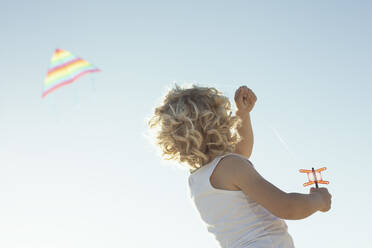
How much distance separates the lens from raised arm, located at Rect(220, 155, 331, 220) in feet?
8.25

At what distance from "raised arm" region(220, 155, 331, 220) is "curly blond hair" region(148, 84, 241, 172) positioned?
0.71 feet

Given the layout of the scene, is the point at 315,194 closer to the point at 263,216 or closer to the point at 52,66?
the point at 263,216

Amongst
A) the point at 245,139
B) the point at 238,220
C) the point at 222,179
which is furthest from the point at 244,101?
the point at 238,220

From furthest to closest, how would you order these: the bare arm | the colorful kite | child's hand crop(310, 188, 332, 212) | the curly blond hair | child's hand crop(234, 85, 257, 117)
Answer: the colorful kite
child's hand crop(234, 85, 257, 117)
the bare arm
the curly blond hair
child's hand crop(310, 188, 332, 212)

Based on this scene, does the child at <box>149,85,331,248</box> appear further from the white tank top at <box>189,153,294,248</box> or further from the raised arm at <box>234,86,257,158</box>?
the raised arm at <box>234,86,257,158</box>

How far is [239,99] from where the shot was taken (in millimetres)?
3512

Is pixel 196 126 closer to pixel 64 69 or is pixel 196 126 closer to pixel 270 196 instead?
pixel 270 196

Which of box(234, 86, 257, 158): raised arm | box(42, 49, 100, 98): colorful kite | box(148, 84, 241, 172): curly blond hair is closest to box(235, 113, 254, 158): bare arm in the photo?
box(234, 86, 257, 158): raised arm

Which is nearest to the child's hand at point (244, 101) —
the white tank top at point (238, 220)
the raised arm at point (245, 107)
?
the raised arm at point (245, 107)

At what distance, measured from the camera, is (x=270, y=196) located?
2512mm

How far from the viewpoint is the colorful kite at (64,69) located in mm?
6902

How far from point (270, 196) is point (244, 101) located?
115 centimetres

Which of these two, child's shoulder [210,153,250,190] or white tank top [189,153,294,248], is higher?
child's shoulder [210,153,250,190]

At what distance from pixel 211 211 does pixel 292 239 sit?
47 cm
